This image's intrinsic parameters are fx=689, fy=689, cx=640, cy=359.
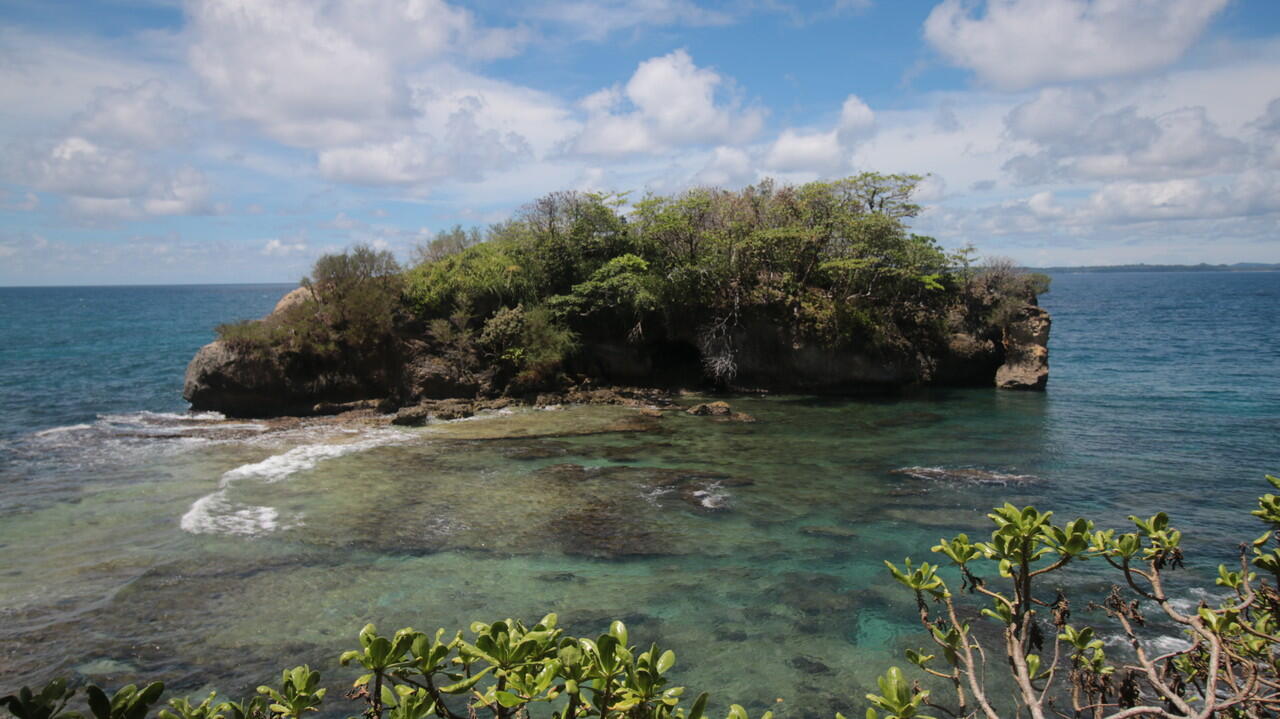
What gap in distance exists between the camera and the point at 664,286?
27328 millimetres

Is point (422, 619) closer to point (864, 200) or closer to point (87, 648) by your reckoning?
point (87, 648)

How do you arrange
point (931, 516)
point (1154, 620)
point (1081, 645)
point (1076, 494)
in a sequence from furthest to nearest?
point (1076, 494), point (931, 516), point (1154, 620), point (1081, 645)

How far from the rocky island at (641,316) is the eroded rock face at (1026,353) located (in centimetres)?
8

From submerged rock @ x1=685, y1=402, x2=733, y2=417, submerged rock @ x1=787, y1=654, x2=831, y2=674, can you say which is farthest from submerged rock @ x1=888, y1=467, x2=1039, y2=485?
submerged rock @ x1=787, y1=654, x2=831, y2=674

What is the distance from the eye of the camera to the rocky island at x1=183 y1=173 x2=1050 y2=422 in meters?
25.4

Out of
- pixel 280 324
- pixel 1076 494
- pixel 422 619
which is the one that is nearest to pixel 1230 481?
pixel 1076 494

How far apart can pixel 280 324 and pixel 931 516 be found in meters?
22.8

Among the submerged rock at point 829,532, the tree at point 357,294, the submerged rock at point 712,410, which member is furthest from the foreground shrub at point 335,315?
the submerged rock at point 829,532

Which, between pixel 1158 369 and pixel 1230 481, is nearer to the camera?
pixel 1230 481

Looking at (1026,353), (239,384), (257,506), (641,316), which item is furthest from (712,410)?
(239,384)

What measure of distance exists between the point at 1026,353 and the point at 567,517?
80.3 feet

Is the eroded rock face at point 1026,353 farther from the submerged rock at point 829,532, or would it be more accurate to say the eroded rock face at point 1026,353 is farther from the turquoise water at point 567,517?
the submerged rock at point 829,532

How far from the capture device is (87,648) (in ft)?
29.0

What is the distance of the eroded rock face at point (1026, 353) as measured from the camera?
29.2 metres
